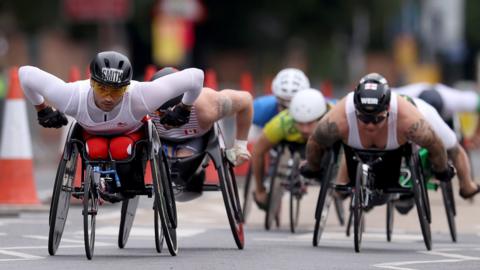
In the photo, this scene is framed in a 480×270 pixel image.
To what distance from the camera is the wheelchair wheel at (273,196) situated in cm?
1712

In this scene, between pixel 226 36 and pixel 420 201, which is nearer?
pixel 420 201

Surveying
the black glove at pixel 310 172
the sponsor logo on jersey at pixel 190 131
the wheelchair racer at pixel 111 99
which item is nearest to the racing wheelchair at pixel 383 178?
the black glove at pixel 310 172

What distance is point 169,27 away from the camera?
4300cm

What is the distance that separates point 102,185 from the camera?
12.3 metres

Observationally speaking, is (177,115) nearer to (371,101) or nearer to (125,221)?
(125,221)

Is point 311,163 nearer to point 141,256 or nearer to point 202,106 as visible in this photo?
point 202,106

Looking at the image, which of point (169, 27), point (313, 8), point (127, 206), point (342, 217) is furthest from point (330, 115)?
point (313, 8)

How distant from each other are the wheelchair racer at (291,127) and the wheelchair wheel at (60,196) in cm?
485

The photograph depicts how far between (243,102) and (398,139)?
1.33 metres

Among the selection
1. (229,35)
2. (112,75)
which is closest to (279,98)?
(112,75)

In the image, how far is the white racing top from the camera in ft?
40.5

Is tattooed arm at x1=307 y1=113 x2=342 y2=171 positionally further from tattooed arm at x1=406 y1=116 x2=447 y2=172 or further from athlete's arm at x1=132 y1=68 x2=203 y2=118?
athlete's arm at x1=132 y1=68 x2=203 y2=118

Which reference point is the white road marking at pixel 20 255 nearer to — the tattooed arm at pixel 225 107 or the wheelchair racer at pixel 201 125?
the wheelchair racer at pixel 201 125

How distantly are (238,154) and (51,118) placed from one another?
211 centimetres
